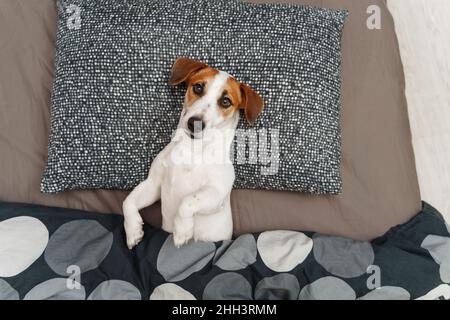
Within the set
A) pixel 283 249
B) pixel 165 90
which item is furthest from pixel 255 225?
pixel 165 90

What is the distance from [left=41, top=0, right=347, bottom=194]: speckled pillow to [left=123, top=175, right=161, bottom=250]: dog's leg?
128mm

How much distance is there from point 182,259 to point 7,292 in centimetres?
74

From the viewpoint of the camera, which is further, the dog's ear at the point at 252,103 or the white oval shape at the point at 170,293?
the dog's ear at the point at 252,103

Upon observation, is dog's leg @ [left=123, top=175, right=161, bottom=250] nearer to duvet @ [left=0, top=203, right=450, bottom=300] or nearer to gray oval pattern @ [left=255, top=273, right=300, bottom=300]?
duvet @ [left=0, top=203, right=450, bottom=300]

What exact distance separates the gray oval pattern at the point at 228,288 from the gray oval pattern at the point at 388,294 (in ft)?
1.69

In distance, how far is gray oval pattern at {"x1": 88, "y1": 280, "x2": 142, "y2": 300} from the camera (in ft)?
5.64

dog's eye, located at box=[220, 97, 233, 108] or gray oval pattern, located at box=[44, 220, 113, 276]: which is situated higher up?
dog's eye, located at box=[220, 97, 233, 108]

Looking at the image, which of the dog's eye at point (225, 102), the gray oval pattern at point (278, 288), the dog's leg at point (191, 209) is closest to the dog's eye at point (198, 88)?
the dog's eye at point (225, 102)

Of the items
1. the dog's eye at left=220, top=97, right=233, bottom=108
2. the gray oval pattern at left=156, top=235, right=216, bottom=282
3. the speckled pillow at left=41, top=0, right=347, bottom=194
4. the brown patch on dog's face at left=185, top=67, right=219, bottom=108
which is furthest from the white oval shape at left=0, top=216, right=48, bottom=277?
the dog's eye at left=220, top=97, right=233, bottom=108

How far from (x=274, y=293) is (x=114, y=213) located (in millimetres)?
926

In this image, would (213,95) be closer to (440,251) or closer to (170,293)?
(170,293)

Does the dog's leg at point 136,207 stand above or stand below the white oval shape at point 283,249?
above

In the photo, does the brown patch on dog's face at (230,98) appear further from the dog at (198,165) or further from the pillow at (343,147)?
the pillow at (343,147)

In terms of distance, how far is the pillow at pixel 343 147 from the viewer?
212 centimetres
